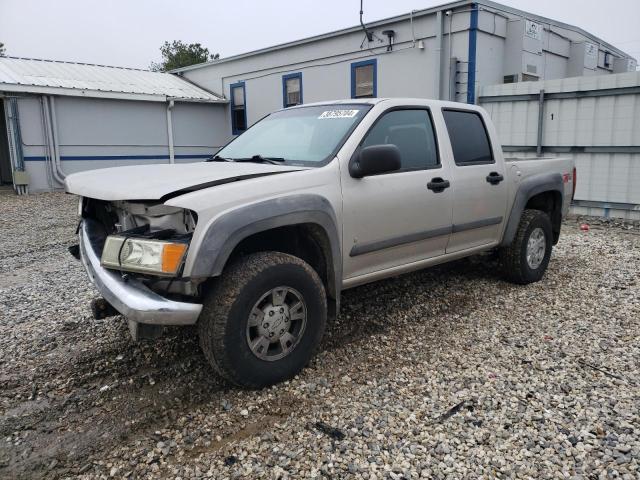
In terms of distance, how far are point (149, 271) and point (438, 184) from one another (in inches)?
96.9

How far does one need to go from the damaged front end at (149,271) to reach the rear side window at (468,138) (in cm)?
268

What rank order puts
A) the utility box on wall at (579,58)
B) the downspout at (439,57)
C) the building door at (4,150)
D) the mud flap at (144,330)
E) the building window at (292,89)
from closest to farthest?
→ the mud flap at (144,330) < the downspout at (439,57) < the utility box on wall at (579,58) < the building window at (292,89) < the building door at (4,150)

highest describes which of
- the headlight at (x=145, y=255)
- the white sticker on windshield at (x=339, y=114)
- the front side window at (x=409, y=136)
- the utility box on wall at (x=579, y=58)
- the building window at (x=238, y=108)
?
the utility box on wall at (x=579, y=58)

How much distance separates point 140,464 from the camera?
253 centimetres

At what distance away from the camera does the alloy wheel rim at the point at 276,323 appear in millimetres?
3107

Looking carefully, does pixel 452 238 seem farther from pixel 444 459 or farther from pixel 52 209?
pixel 52 209

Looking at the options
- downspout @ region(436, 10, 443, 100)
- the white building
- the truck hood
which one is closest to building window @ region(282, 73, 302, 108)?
the white building

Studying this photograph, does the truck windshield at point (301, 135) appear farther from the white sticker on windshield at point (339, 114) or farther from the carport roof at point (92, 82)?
the carport roof at point (92, 82)

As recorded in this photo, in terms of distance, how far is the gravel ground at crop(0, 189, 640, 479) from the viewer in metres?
2.56

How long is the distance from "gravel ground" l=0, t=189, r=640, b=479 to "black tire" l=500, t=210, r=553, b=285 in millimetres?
342

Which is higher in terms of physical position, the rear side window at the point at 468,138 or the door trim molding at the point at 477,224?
the rear side window at the point at 468,138

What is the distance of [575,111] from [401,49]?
16.0ft

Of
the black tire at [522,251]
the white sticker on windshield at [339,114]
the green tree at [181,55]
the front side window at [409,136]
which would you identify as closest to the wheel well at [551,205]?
the black tire at [522,251]

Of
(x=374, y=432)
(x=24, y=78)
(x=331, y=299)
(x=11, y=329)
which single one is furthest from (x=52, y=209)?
Result: (x=374, y=432)
